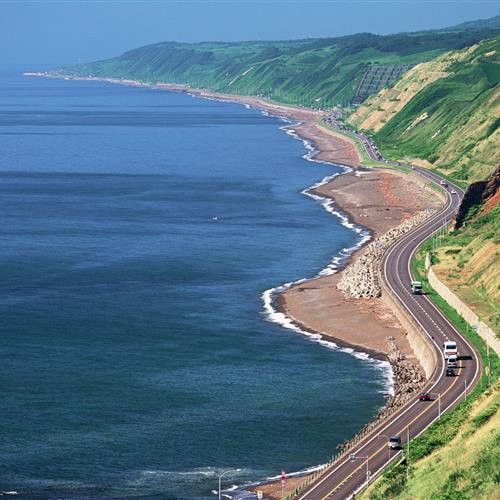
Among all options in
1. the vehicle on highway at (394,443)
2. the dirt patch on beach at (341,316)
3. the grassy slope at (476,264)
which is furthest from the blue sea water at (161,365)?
the grassy slope at (476,264)

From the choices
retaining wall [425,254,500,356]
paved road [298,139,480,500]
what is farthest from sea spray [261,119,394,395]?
retaining wall [425,254,500,356]

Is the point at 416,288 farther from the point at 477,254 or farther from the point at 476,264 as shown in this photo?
the point at 477,254

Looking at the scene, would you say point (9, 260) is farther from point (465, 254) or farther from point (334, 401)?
point (334, 401)

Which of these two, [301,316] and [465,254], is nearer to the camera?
[301,316]

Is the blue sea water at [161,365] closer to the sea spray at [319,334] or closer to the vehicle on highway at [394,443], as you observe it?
the sea spray at [319,334]

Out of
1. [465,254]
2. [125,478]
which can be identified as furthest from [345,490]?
[465,254]

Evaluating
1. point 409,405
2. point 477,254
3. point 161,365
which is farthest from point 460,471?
point 477,254

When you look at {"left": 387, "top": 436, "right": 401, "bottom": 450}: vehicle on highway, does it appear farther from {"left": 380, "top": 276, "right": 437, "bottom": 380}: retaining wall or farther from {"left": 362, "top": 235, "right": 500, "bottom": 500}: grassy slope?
{"left": 380, "top": 276, "right": 437, "bottom": 380}: retaining wall
